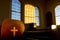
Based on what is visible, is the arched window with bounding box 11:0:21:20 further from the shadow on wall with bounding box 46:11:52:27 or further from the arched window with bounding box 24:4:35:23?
the shadow on wall with bounding box 46:11:52:27

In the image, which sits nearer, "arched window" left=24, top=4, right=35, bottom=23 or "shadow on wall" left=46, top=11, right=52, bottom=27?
"arched window" left=24, top=4, right=35, bottom=23

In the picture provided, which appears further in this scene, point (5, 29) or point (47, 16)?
point (47, 16)

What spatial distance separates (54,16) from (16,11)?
269cm

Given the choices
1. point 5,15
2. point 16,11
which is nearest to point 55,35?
point 5,15

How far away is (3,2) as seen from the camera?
5.90 meters

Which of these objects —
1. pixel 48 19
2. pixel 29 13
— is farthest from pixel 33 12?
pixel 48 19

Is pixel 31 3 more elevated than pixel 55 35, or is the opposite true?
pixel 31 3

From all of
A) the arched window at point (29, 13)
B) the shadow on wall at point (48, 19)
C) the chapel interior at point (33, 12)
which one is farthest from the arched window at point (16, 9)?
the shadow on wall at point (48, 19)

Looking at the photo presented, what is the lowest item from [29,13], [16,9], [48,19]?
[48,19]

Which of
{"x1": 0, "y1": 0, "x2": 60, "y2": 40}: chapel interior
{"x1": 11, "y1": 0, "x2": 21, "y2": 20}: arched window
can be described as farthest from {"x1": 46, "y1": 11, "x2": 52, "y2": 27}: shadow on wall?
{"x1": 11, "y1": 0, "x2": 21, "y2": 20}: arched window

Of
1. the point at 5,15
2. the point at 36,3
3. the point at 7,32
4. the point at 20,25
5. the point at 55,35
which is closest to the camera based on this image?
the point at 7,32

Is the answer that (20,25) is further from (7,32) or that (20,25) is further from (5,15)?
(5,15)

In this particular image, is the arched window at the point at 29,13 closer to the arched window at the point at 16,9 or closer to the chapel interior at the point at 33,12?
the chapel interior at the point at 33,12

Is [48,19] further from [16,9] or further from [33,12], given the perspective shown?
[16,9]
